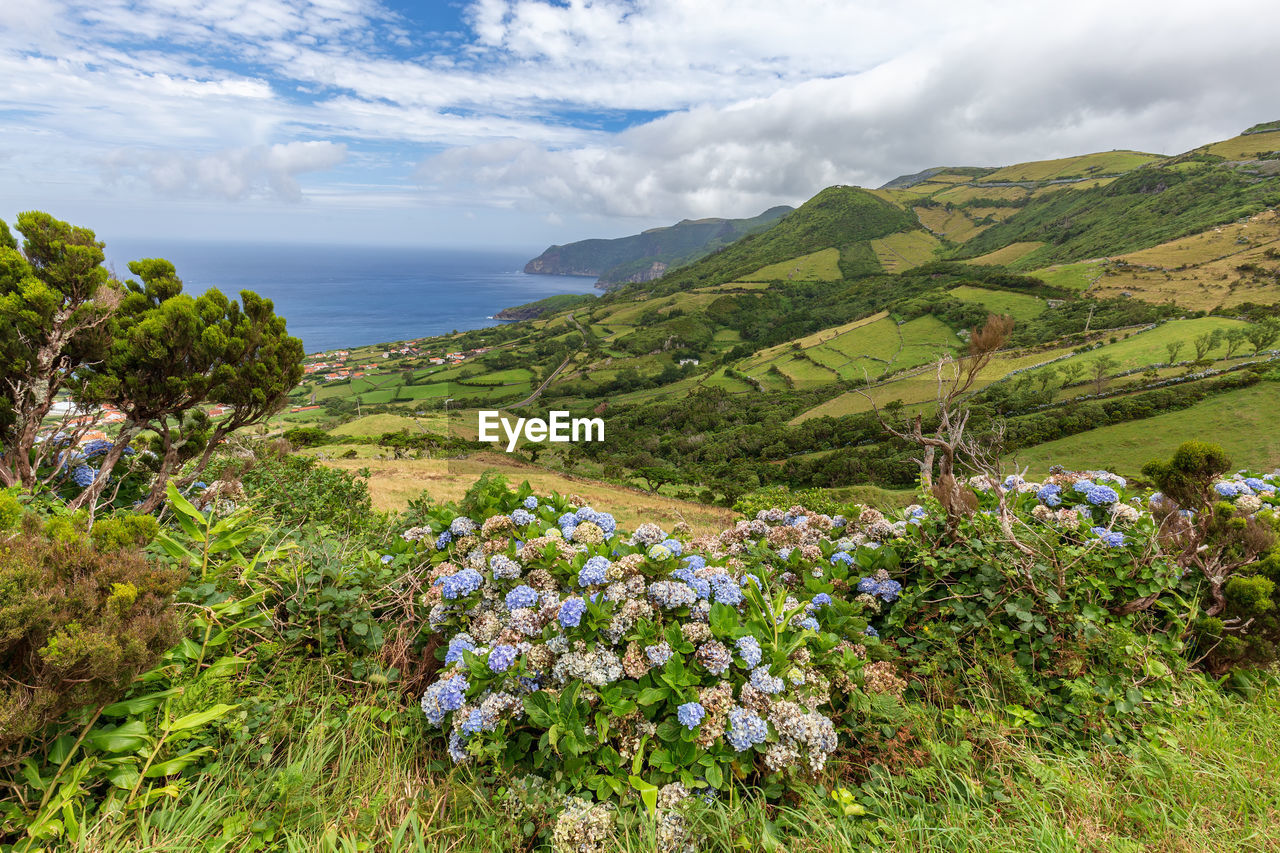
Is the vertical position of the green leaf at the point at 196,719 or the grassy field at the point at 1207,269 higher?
the grassy field at the point at 1207,269

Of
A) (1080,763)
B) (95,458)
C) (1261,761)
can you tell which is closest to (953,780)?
(1080,763)

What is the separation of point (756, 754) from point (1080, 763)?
1535 mm

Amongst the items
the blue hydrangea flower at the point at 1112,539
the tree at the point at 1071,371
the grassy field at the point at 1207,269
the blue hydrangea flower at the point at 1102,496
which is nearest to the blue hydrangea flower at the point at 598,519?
the blue hydrangea flower at the point at 1112,539

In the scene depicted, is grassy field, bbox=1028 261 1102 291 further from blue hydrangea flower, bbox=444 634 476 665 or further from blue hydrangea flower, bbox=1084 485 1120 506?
blue hydrangea flower, bbox=444 634 476 665

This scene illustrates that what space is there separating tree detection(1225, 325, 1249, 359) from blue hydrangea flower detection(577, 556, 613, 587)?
306 feet

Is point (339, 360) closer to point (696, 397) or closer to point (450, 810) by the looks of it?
point (696, 397)

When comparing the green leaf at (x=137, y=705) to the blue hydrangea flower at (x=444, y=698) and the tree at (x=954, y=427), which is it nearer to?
the blue hydrangea flower at (x=444, y=698)

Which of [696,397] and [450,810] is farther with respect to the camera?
[696,397]

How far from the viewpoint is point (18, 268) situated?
15.7ft

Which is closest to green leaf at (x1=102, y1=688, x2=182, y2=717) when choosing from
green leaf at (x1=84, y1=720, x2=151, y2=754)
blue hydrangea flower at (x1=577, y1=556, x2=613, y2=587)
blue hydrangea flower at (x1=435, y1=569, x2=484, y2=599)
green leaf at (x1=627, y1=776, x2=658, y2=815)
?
green leaf at (x1=84, y1=720, x2=151, y2=754)

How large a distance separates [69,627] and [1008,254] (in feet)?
676

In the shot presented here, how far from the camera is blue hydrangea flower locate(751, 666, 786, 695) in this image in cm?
245

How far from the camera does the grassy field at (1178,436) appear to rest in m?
42.2

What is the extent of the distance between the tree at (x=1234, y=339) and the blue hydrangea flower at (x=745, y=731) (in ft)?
305
